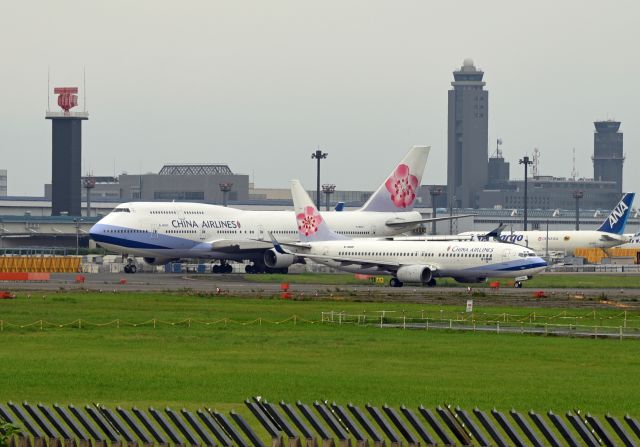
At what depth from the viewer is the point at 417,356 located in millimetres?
47750

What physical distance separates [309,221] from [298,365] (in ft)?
230

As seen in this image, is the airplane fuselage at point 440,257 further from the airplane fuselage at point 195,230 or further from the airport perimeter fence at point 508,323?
the airport perimeter fence at point 508,323

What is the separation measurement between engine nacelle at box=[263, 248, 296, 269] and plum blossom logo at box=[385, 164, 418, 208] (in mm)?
13691

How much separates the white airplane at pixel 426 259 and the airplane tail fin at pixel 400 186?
16.3 metres

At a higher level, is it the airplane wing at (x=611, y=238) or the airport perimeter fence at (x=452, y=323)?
the airplane wing at (x=611, y=238)

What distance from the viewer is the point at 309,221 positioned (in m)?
114

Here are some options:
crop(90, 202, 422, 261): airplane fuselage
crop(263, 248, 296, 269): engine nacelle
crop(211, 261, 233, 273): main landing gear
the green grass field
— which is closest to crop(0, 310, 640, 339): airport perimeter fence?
the green grass field

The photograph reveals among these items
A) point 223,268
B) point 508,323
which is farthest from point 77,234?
point 508,323

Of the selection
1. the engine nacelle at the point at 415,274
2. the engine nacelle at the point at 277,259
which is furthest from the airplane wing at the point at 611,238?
the engine nacelle at the point at 415,274

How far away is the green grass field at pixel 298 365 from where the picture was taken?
119 feet

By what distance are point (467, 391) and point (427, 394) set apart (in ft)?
4.18

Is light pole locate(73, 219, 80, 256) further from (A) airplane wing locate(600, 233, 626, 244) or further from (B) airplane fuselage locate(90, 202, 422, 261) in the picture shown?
(A) airplane wing locate(600, 233, 626, 244)

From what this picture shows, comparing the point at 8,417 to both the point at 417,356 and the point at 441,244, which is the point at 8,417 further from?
the point at 441,244

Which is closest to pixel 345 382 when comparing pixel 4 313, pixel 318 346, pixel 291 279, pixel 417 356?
pixel 417 356
